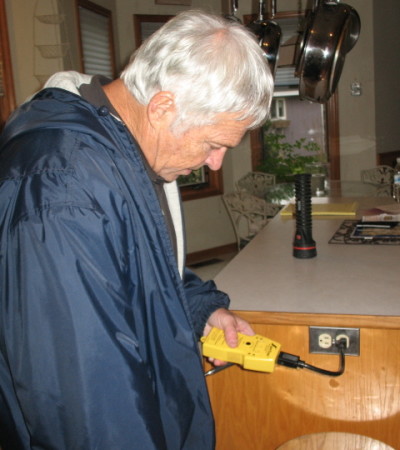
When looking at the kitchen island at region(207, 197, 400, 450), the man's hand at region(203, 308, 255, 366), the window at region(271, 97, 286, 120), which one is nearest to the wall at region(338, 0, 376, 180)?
the window at region(271, 97, 286, 120)

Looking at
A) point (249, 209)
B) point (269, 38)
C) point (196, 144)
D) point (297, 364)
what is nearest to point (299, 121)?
point (249, 209)

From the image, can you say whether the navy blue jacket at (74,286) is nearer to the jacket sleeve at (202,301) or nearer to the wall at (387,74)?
the jacket sleeve at (202,301)

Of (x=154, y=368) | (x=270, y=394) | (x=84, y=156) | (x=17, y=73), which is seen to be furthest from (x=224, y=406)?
(x=17, y=73)

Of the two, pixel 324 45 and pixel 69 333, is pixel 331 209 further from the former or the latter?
pixel 69 333

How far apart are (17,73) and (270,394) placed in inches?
98.4

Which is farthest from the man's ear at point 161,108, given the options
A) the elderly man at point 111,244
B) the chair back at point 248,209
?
the chair back at point 248,209

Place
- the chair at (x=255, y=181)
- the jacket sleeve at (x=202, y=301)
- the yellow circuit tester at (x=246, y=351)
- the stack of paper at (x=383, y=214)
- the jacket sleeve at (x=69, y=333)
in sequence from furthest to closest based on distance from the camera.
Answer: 1. the chair at (x=255, y=181)
2. the stack of paper at (x=383, y=214)
3. the jacket sleeve at (x=202, y=301)
4. the yellow circuit tester at (x=246, y=351)
5. the jacket sleeve at (x=69, y=333)

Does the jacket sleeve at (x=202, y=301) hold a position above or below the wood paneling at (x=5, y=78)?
below

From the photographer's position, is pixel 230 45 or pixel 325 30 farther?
pixel 325 30

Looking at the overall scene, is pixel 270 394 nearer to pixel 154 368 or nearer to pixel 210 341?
pixel 210 341

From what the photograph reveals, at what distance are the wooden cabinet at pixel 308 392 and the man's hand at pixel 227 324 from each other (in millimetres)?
77

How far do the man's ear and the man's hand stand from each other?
0.52m

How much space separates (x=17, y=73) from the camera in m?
2.97

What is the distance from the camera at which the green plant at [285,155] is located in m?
5.00
